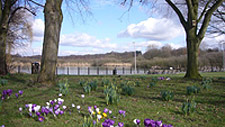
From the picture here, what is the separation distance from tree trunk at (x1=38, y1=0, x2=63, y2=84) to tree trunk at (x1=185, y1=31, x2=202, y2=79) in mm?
6780

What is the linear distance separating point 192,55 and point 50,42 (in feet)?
23.2

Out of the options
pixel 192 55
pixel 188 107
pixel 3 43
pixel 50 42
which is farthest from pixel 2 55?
pixel 188 107

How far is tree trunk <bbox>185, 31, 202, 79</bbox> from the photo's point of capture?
388 inches

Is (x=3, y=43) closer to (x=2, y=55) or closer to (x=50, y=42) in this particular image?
(x=2, y=55)

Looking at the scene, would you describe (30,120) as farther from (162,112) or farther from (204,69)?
(204,69)

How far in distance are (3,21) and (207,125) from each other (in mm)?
11613

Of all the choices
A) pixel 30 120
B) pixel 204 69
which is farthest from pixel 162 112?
pixel 204 69

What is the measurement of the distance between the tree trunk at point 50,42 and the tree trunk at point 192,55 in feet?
22.2

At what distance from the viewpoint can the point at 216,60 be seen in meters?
48.4

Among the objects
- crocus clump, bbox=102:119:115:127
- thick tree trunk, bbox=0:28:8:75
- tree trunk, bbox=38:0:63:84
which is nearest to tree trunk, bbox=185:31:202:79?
tree trunk, bbox=38:0:63:84

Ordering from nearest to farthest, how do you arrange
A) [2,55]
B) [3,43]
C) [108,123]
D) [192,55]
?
[108,123] → [192,55] → [2,55] → [3,43]

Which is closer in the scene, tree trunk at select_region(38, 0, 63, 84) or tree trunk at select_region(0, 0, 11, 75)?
tree trunk at select_region(38, 0, 63, 84)

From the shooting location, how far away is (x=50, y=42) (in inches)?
249

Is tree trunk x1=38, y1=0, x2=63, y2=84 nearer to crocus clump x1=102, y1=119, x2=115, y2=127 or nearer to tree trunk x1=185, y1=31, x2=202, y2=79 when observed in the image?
crocus clump x1=102, y1=119, x2=115, y2=127
